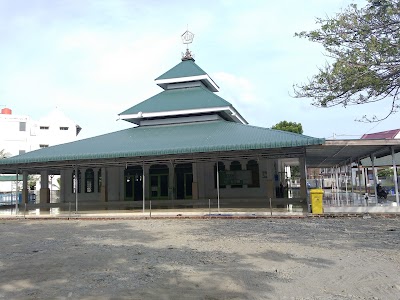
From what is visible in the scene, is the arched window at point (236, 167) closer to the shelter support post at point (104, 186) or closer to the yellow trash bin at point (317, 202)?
the yellow trash bin at point (317, 202)

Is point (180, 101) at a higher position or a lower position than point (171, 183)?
higher

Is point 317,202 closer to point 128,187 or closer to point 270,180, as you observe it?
point 270,180

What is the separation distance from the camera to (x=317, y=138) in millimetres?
18094

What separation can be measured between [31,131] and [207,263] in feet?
185

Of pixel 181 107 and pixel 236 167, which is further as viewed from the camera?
pixel 181 107

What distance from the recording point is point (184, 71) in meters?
33.7

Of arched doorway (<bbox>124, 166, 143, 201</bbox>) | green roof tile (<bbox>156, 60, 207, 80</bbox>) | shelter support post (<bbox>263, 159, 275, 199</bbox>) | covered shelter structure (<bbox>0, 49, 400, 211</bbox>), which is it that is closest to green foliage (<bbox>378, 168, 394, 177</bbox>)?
covered shelter structure (<bbox>0, 49, 400, 211</bbox>)

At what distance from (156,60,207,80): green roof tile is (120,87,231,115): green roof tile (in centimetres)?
134

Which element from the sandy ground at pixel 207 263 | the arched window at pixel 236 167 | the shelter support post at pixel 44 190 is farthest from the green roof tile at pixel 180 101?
the sandy ground at pixel 207 263

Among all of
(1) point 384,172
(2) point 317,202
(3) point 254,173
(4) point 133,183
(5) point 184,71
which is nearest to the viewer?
(2) point 317,202

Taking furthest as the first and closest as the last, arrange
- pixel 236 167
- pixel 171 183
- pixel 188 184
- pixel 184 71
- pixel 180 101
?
pixel 184 71, pixel 180 101, pixel 171 183, pixel 188 184, pixel 236 167

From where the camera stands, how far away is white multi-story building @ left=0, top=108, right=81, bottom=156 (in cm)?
5538

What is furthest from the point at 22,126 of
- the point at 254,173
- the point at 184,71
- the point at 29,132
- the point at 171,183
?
the point at 254,173

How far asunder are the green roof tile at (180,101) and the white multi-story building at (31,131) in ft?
99.8
